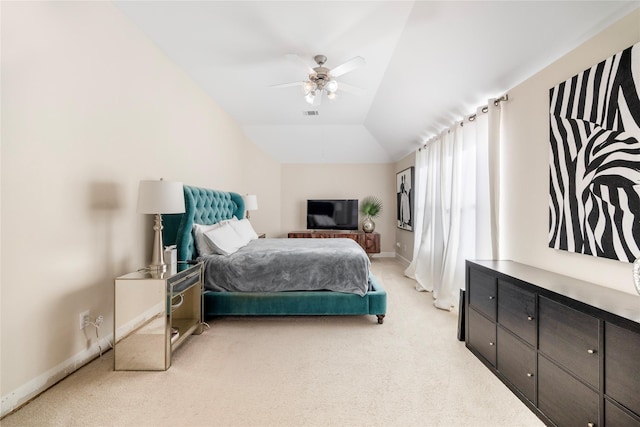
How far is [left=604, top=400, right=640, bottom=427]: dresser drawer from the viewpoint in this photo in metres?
1.17

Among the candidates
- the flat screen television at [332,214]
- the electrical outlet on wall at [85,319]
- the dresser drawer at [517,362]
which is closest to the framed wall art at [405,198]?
the flat screen television at [332,214]

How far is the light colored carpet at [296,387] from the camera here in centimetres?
162

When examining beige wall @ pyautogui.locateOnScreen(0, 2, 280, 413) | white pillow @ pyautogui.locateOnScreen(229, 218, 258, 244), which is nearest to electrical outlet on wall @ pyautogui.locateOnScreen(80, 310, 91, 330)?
beige wall @ pyautogui.locateOnScreen(0, 2, 280, 413)

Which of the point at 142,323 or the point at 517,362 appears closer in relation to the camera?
the point at 517,362

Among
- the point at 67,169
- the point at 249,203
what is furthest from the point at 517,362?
the point at 249,203

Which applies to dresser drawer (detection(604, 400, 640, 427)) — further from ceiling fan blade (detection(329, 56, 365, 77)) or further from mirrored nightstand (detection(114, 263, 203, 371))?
ceiling fan blade (detection(329, 56, 365, 77))

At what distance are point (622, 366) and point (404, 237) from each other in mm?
4814

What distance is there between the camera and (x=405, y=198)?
584 centimetres

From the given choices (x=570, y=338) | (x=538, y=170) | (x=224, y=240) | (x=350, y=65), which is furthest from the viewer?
(x=224, y=240)

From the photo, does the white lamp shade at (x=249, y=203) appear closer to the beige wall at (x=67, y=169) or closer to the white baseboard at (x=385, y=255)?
the beige wall at (x=67, y=169)

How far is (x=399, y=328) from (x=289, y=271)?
4.04ft

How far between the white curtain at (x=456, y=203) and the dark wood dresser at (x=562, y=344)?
73 cm

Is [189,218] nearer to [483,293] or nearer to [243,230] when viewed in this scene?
[243,230]

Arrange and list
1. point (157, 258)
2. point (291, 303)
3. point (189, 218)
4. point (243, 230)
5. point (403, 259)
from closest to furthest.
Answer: point (157, 258) → point (291, 303) → point (189, 218) → point (243, 230) → point (403, 259)
